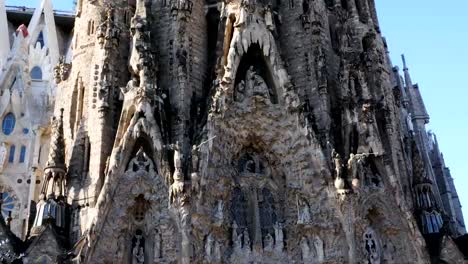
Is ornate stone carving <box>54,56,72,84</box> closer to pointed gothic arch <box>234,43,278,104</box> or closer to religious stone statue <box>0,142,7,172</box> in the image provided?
pointed gothic arch <box>234,43,278,104</box>

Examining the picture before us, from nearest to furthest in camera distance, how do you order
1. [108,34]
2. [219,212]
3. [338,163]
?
[219,212] → [338,163] → [108,34]

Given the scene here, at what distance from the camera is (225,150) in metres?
18.7

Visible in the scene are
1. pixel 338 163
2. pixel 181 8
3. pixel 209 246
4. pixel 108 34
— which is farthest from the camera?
pixel 181 8

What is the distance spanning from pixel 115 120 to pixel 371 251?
29.9 feet

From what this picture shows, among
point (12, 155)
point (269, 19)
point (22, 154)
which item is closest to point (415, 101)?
point (269, 19)

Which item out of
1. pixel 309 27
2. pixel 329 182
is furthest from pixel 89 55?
pixel 329 182

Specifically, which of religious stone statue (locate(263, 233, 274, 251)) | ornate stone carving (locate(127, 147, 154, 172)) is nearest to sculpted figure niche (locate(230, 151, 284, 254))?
religious stone statue (locate(263, 233, 274, 251))

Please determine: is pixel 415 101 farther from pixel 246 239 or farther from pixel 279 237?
pixel 246 239

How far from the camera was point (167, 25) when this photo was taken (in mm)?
21438

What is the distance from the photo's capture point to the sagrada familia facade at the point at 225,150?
17.1m

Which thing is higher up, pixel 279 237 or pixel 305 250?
pixel 279 237

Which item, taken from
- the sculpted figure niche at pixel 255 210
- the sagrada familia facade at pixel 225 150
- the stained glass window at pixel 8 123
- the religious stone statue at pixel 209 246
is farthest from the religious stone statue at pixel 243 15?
the stained glass window at pixel 8 123

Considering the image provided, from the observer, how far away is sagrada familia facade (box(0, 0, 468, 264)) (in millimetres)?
17141

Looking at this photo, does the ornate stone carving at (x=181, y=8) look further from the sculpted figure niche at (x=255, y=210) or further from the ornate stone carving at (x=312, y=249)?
the ornate stone carving at (x=312, y=249)
